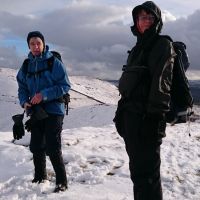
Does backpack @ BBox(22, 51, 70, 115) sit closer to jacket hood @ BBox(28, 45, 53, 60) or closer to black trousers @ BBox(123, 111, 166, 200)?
jacket hood @ BBox(28, 45, 53, 60)

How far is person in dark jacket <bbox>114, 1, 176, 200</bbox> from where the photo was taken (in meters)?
4.78

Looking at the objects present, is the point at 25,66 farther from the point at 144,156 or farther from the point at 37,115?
the point at 144,156

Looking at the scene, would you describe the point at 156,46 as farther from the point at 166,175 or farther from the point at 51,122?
the point at 166,175

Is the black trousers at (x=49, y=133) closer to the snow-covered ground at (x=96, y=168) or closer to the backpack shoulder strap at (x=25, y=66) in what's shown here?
the snow-covered ground at (x=96, y=168)

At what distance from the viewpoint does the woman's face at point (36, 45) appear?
689cm

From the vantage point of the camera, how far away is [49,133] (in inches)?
268

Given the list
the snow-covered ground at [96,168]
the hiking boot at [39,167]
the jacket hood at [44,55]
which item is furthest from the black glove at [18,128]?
the jacket hood at [44,55]

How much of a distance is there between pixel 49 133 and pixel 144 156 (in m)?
2.25

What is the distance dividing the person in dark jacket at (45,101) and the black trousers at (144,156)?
204cm

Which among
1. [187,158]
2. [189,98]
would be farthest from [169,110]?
[187,158]

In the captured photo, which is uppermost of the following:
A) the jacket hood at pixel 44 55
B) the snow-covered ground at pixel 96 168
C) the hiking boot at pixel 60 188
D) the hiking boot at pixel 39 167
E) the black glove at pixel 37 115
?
the jacket hood at pixel 44 55

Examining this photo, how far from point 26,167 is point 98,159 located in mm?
1615

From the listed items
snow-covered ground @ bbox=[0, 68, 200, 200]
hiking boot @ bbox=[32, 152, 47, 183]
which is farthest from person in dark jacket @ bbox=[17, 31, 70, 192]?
snow-covered ground @ bbox=[0, 68, 200, 200]

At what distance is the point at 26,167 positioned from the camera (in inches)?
341
